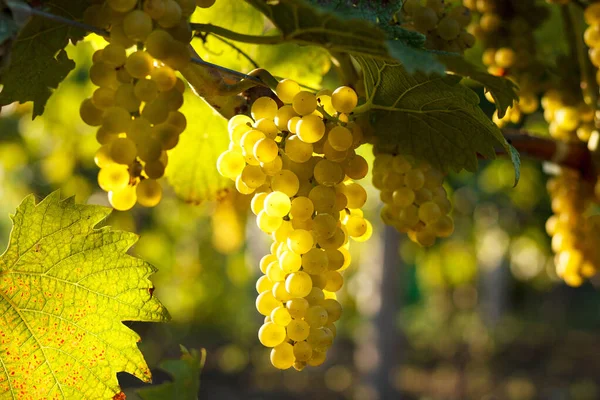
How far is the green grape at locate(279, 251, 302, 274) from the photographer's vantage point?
0.66 m

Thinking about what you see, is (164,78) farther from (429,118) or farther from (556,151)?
(556,151)

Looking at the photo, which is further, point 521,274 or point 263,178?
point 521,274

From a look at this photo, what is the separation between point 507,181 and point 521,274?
33.1 feet

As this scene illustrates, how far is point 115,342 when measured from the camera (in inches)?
28.3

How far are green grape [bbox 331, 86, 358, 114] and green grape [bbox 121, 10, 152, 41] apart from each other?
0.19 m

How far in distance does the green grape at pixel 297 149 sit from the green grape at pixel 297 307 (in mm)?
137

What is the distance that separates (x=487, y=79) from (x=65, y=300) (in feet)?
1.57

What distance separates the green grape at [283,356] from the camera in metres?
0.65

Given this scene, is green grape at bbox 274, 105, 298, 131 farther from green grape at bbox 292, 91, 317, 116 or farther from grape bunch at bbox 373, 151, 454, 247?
grape bunch at bbox 373, 151, 454, 247

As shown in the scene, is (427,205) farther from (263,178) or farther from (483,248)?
(483,248)

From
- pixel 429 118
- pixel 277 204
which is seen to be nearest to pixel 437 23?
pixel 429 118

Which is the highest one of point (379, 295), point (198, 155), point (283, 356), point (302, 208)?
point (302, 208)

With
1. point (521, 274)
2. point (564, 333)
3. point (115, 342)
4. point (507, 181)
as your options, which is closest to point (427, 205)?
point (115, 342)

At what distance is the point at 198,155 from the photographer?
3.50 ft
